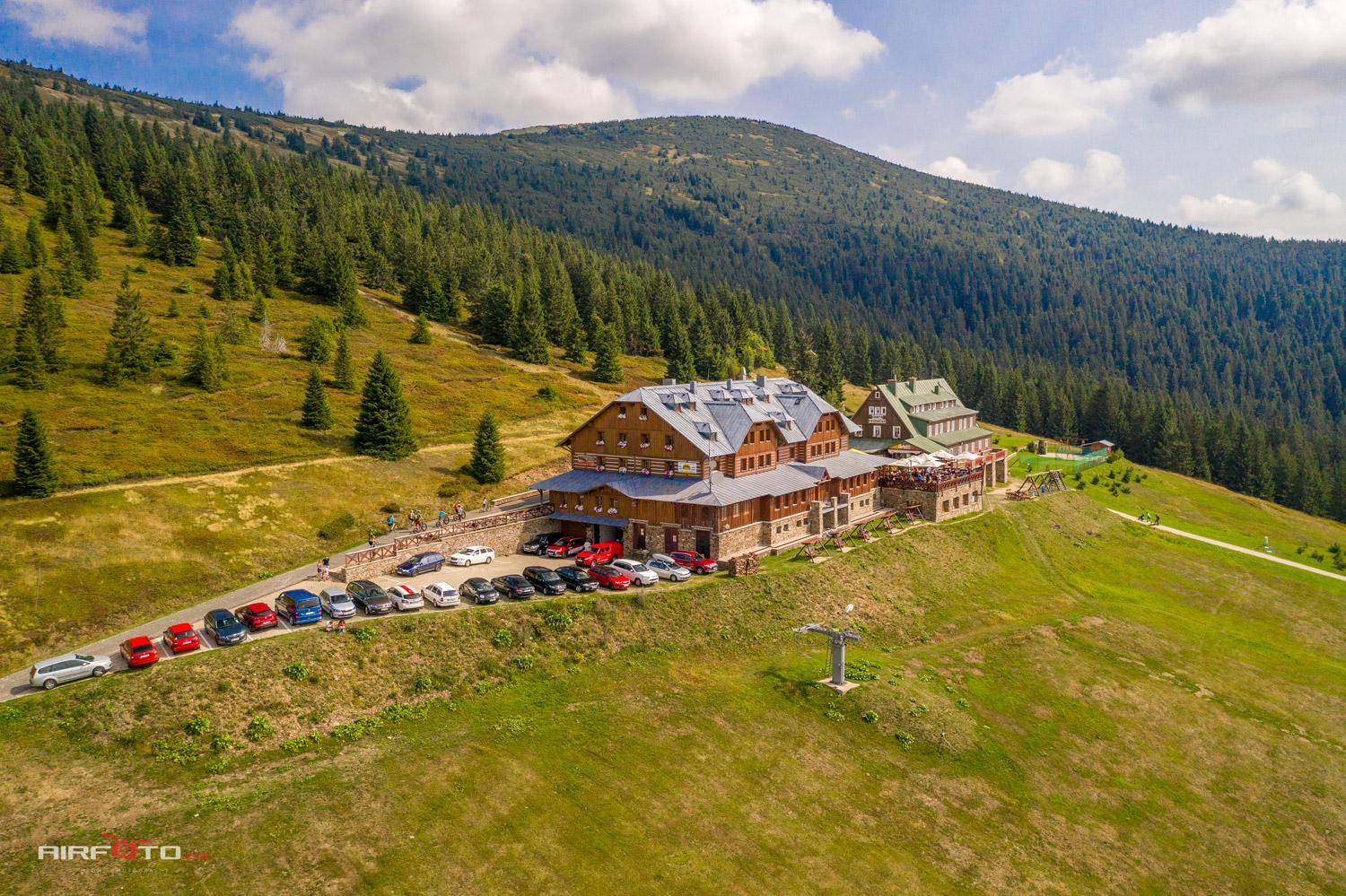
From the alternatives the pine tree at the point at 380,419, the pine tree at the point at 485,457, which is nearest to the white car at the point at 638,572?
the pine tree at the point at 485,457

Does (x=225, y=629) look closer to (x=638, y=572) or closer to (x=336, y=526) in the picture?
(x=336, y=526)

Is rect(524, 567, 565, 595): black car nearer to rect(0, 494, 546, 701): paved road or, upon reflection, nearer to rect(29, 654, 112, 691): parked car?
rect(0, 494, 546, 701): paved road

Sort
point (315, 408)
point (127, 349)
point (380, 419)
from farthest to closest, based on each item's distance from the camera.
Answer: point (127, 349)
point (315, 408)
point (380, 419)

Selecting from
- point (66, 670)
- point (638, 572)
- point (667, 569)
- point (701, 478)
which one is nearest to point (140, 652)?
point (66, 670)

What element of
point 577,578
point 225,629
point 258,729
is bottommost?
point 258,729

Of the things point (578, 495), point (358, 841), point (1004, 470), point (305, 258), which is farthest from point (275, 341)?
point (1004, 470)

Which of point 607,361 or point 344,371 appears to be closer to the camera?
point 344,371
